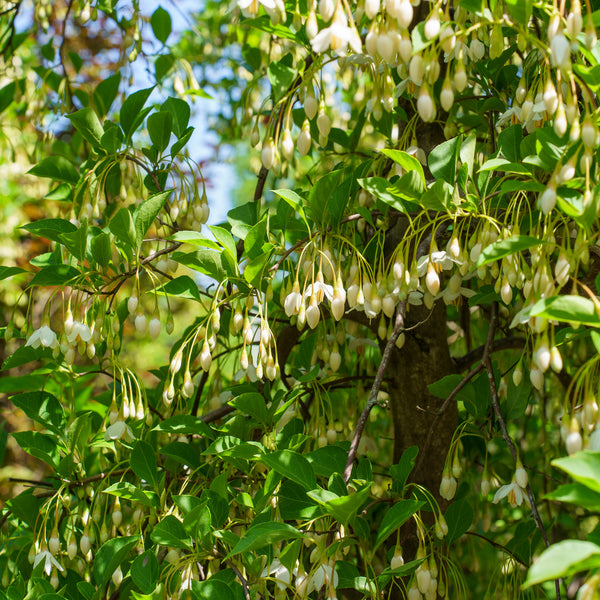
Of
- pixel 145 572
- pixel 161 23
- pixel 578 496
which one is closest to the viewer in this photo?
pixel 578 496

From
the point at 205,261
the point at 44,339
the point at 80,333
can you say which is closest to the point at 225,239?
the point at 205,261

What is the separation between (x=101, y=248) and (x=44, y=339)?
29cm

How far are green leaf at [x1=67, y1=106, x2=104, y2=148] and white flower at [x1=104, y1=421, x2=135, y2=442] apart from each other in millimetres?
771

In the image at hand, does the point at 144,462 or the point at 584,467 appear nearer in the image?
the point at 584,467

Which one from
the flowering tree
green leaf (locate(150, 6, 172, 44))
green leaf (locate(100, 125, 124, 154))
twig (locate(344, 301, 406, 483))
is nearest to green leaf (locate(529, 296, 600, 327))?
the flowering tree

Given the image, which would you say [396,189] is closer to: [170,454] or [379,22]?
[379,22]

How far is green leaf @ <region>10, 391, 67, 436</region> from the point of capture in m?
1.92

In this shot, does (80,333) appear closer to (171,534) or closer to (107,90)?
(171,534)

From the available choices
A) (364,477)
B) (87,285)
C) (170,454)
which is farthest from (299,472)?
(87,285)

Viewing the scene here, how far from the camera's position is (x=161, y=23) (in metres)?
2.49

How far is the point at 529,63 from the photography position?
1.77 meters

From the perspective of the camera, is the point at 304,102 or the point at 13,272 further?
the point at 13,272

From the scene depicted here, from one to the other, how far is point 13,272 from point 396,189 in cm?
101

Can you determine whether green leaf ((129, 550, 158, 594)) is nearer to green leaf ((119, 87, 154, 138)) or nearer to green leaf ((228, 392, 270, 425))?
green leaf ((228, 392, 270, 425))
